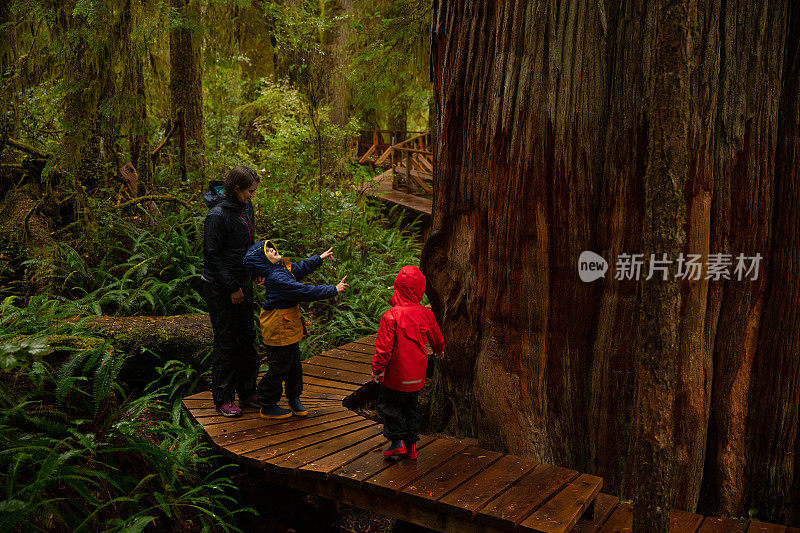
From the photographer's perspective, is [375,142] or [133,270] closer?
[133,270]

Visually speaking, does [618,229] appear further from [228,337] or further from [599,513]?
[228,337]

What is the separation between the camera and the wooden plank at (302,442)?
148 inches

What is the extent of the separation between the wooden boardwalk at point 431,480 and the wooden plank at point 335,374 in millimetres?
791

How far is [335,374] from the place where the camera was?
17.5 feet

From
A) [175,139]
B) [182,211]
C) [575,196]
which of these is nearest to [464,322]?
[575,196]

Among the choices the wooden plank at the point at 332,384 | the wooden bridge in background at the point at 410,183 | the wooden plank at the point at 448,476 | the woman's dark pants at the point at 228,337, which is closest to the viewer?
the wooden plank at the point at 448,476

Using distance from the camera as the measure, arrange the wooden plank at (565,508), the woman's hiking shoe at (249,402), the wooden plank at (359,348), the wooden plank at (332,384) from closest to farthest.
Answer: the wooden plank at (565,508) < the woman's hiking shoe at (249,402) < the wooden plank at (332,384) < the wooden plank at (359,348)

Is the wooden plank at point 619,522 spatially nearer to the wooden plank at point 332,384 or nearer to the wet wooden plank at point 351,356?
the wooden plank at point 332,384

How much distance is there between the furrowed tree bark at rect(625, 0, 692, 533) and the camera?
2582mm

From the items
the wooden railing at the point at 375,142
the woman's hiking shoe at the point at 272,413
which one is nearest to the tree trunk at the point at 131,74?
the woman's hiking shoe at the point at 272,413

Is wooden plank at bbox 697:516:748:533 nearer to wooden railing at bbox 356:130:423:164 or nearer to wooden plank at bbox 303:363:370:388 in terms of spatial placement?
wooden plank at bbox 303:363:370:388

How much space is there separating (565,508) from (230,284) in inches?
104

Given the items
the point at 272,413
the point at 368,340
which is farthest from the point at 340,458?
the point at 368,340

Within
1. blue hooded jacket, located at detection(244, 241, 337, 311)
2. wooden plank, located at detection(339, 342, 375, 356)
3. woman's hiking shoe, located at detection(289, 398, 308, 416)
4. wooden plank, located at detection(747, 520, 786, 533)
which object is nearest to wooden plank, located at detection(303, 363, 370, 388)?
wooden plank, located at detection(339, 342, 375, 356)
